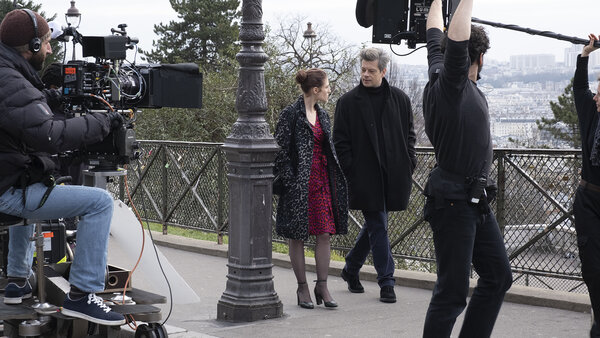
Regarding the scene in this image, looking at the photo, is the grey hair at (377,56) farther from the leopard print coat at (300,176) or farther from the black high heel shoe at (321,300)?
the black high heel shoe at (321,300)

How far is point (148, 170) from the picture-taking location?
39.9 ft

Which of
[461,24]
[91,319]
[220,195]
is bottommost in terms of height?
[91,319]

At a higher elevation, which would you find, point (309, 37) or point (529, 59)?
point (529, 59)

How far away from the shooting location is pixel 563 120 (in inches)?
1702

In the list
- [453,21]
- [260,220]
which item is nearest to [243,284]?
[260,220]

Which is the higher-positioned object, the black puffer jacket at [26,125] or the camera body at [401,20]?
the camera body at [401,20]

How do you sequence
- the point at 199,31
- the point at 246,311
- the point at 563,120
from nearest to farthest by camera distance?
the point at 246,311 < the point at 563,120 < the point at 199,31

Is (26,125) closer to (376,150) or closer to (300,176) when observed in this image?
(300,176)

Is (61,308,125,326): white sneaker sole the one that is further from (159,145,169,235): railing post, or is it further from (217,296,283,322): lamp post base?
(159,145,169,235): railing post

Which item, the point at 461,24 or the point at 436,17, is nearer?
the point at 461,24

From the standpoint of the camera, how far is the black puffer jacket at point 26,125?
5082mm

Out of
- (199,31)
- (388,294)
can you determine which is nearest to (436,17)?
(388,294)

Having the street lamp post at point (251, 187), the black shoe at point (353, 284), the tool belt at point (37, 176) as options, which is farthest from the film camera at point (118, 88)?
the black shoe at point (353, 284)

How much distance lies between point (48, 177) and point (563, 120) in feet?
132
